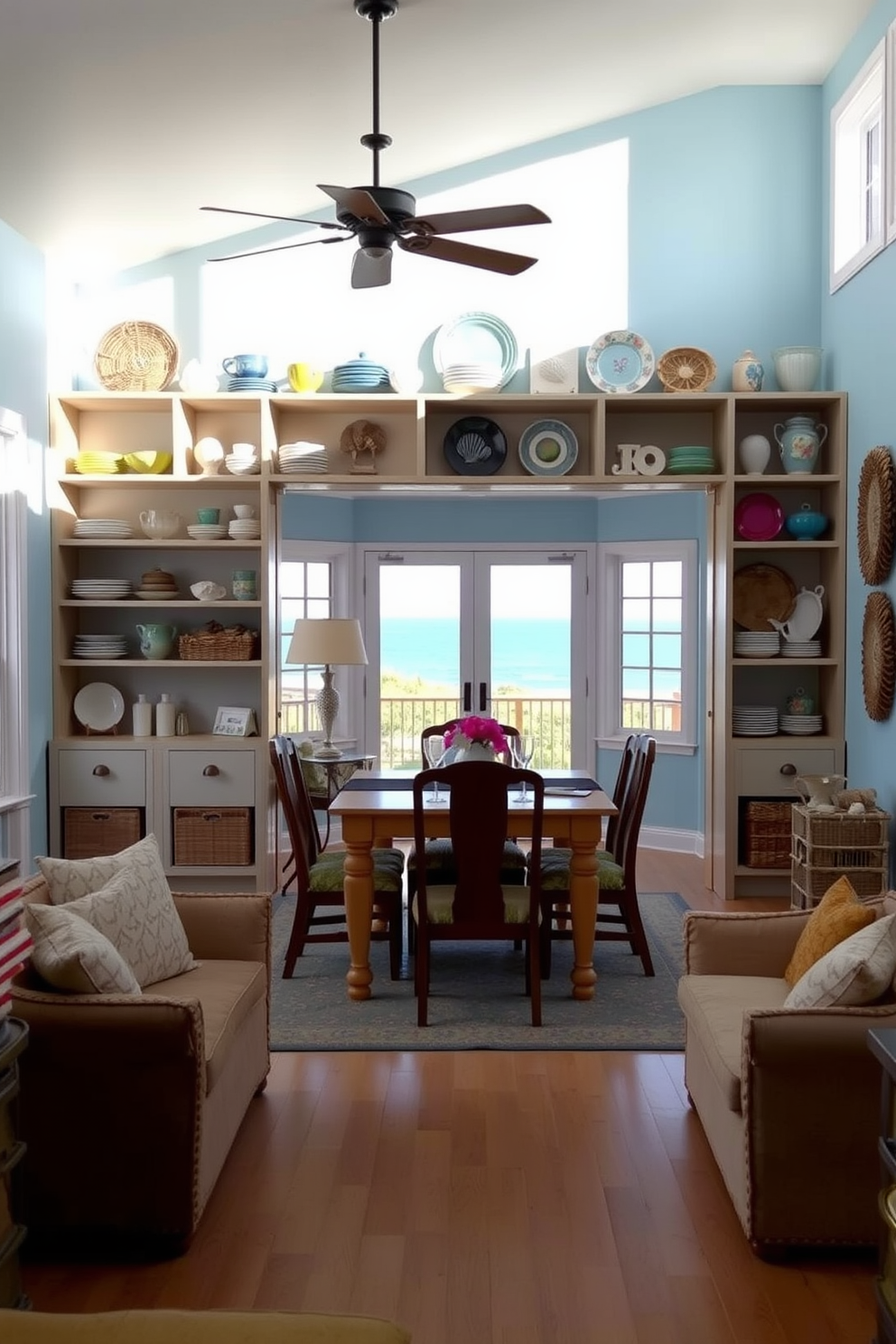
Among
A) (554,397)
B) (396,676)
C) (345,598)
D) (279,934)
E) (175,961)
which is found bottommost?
(279,934)

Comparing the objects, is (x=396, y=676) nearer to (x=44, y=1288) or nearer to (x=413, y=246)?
(x=413, y=246)

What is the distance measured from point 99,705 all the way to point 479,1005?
9.51ft

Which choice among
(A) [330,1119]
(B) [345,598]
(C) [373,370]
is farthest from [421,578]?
(A) [330,1119]

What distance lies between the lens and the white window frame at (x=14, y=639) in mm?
5402

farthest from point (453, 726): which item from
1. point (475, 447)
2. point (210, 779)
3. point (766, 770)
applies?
point (766, 770)

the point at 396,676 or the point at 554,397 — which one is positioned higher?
the point at 554,397

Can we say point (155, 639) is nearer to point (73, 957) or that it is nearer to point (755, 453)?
point (755, 453)

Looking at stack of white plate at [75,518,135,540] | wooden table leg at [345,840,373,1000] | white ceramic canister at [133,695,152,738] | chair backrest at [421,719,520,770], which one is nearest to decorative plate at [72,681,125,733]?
white ceramic canister at [133,695,152,738]

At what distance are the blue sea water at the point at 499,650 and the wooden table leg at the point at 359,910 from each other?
4.04 meters

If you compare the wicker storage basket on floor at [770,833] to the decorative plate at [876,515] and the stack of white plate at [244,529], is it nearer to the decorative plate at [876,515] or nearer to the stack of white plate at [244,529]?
the decorative plate at [876,515]

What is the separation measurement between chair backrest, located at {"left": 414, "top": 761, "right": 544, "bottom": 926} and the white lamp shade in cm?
212

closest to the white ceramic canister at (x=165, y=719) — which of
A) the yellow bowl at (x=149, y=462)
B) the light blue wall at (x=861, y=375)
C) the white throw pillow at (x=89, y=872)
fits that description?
the yellow bowl at (x=149, y=462)

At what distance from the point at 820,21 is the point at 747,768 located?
11.6ft

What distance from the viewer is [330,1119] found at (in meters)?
3.38
